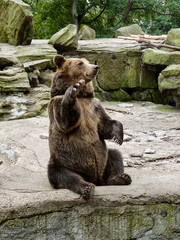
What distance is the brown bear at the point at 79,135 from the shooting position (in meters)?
3.40

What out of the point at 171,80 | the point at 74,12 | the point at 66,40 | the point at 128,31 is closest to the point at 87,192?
the point at 171,80

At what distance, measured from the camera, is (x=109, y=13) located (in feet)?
53.2

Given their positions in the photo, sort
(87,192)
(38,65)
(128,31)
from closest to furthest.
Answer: (87,192)
(38,65)
(128,31)

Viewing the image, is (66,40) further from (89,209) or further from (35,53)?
(89,209)

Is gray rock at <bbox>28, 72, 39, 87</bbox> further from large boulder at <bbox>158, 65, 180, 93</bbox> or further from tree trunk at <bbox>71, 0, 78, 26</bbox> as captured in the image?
tree trunk at <bbox>71, 0, 78, 26</bbox>

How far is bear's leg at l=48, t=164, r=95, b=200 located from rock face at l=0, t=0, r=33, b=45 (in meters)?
7.06

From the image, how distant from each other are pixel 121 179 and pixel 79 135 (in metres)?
0.63

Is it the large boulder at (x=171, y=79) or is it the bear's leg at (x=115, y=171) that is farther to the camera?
the large boulder at (x=171, y=79)

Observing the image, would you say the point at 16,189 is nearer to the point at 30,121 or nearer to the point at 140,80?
the point at 30,121

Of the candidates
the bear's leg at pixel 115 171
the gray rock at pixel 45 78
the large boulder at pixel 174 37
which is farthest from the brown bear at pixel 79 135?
the large boulder at pixel 174 37

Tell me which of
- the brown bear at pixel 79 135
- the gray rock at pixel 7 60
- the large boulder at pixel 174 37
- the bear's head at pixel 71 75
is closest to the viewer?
the brown bear at pixel 79 135

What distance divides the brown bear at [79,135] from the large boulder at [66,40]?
6186 mm

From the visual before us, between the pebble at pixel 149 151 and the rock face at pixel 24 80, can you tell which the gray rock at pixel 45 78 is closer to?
the rock face at pixel 24 80

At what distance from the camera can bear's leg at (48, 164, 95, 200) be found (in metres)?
3.26
